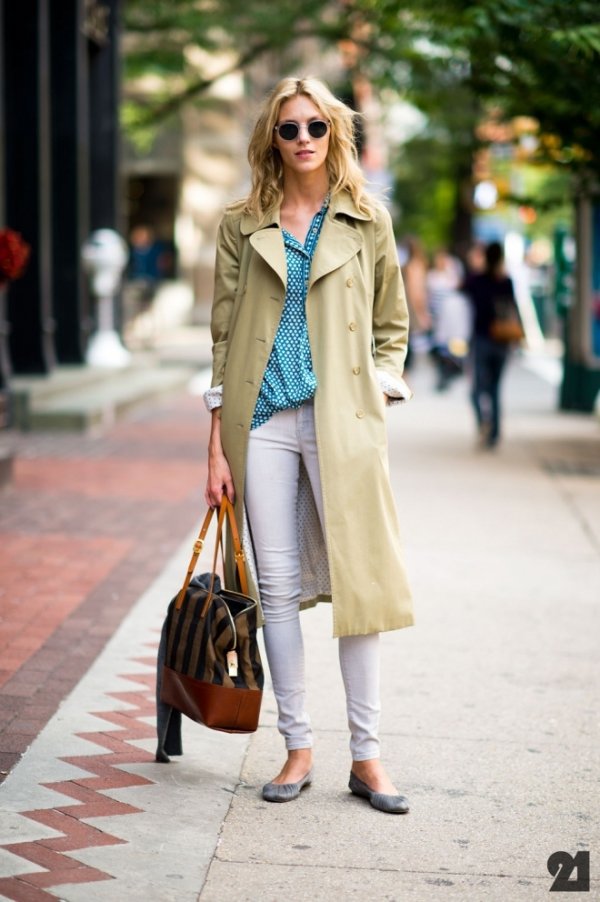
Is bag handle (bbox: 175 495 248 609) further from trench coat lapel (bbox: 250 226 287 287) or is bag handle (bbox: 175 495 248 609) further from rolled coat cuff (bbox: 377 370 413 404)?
trench coat lapel (bbox: 250 226 287 287)

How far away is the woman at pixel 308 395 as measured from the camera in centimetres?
413

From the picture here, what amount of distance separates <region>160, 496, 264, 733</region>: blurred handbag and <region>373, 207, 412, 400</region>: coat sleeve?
617 millimetres

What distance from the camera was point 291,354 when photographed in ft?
13.7

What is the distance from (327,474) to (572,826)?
122 centimetres

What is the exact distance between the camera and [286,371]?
13.6ft

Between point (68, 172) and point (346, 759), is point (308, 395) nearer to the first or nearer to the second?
point (346, 759)

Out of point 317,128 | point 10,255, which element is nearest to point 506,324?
point 10,255

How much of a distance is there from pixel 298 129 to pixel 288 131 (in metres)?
0.03

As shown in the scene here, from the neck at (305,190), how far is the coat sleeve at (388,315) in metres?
0.19

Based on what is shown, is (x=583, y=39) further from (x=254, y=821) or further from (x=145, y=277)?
(x=145, y=277)

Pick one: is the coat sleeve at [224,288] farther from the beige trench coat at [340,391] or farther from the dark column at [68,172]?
the dark column at [68,172]

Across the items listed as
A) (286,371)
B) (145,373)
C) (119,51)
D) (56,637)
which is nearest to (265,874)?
(286,371)

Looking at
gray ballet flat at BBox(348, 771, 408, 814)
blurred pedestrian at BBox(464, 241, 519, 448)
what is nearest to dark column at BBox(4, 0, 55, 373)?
blurred pedestrian at BBox(464, 241, 519, 448)

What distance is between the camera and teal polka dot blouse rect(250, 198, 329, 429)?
413cm
